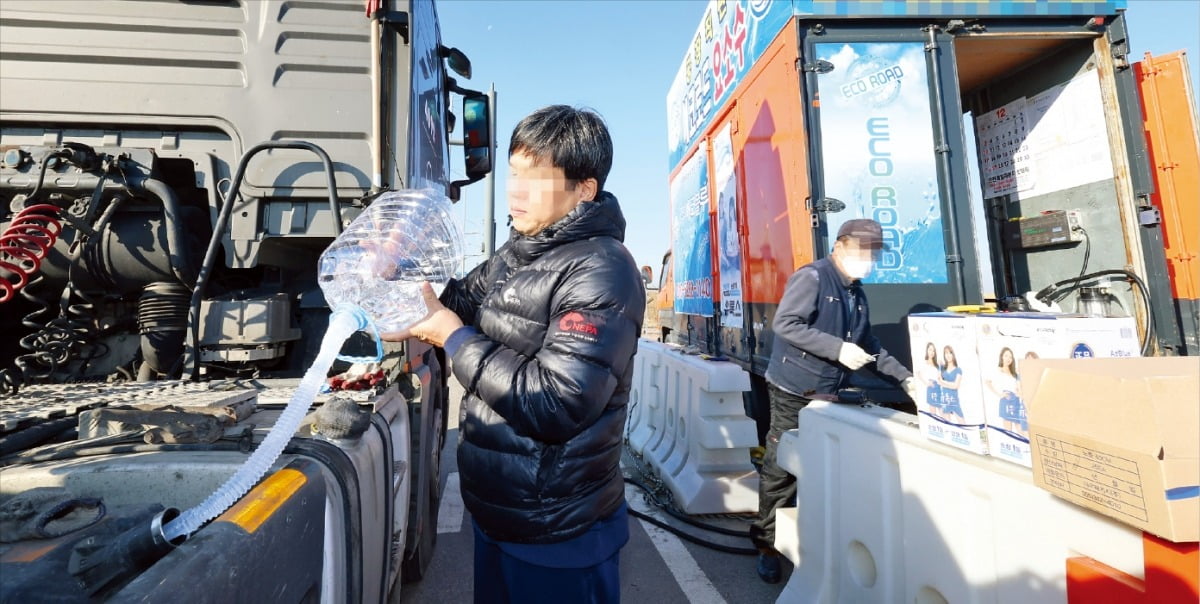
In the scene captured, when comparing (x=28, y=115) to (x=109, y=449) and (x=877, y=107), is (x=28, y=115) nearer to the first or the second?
(x=109, y=449)

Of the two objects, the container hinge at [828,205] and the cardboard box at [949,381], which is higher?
the container hinge at [828,205]

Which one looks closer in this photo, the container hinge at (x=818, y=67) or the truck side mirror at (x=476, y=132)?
the container hinge at (x=818, y=67)

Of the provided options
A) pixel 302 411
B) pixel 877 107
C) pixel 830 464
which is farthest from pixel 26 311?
pixel 877 107

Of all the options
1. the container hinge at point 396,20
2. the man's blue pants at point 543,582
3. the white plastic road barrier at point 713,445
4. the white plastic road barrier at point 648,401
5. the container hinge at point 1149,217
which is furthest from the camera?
the white plastic road barrier at point 648,401

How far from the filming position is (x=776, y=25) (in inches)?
145

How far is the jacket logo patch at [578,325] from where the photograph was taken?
4.10 feet

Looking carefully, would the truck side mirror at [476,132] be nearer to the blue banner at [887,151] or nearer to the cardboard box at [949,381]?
the blue banner at [887,151]

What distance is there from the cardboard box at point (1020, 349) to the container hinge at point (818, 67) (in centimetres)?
236

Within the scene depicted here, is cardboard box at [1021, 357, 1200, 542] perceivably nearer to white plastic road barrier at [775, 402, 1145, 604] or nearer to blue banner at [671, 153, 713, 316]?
white plastic road barrier at [775, 402, 1145, 604]

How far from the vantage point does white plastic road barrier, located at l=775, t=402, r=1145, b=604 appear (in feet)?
4.75

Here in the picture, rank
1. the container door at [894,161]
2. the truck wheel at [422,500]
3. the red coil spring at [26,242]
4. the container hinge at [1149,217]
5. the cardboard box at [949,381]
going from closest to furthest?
the cardboard box at [949,381]
the red coil spring at [26,242]
the truck wheel at [422,500]
the container door at [894,161]
the container hinge at [1149,217]

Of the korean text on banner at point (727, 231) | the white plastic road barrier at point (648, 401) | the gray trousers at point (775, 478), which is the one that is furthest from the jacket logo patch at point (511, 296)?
the white plastic road barrier at point (648, 401)

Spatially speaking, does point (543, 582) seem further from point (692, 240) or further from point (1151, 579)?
point (692, 240)

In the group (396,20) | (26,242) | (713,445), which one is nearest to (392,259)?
(396,20)
